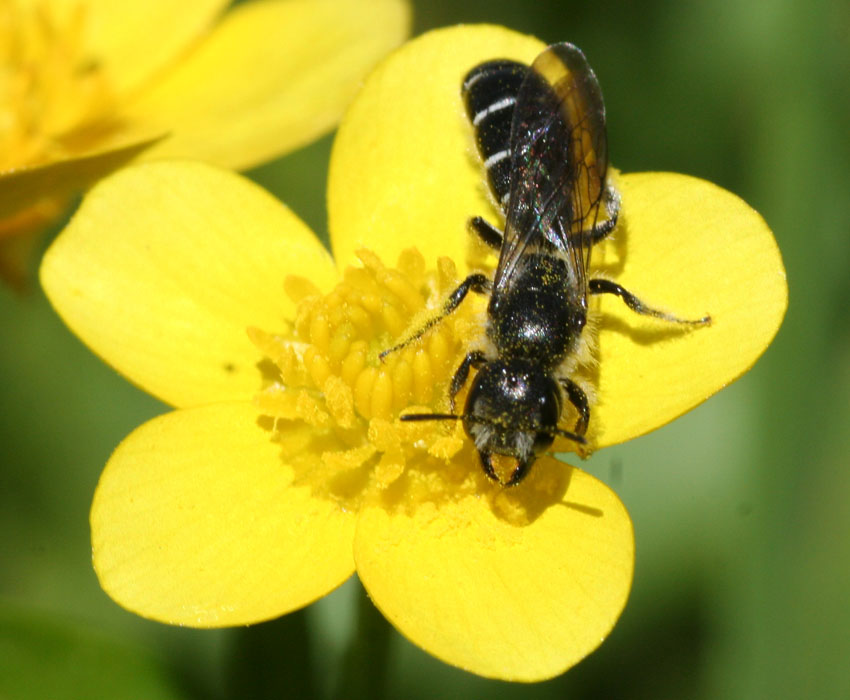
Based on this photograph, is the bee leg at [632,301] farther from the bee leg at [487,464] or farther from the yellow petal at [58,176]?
the yellow petal at [58,176]

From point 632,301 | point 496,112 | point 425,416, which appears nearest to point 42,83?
point 496,112

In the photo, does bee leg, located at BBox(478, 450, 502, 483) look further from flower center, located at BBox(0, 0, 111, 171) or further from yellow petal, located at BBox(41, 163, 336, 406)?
flower center, located at BBox(0, 0, 111, 171)

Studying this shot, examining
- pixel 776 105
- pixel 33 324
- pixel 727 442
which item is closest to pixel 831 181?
pixel 776 105

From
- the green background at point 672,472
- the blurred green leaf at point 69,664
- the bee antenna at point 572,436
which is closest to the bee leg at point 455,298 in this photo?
the bee antenna at point 572,436

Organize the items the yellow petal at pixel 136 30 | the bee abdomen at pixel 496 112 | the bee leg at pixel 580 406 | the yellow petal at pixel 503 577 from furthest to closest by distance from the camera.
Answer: the yellow petal at pixel 136 30, the bee abdomen at pixel 496 112, the bee leg at pixel 580 406, the yellow petal at pixel 503 577

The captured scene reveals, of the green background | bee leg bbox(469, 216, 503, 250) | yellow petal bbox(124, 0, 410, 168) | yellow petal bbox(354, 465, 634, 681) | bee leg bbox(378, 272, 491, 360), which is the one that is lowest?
the green background

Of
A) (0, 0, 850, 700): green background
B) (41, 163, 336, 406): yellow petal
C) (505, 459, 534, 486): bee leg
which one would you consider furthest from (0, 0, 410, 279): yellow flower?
(505, 459, 534, 486): bee leg

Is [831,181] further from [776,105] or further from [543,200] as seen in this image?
[543,200]
